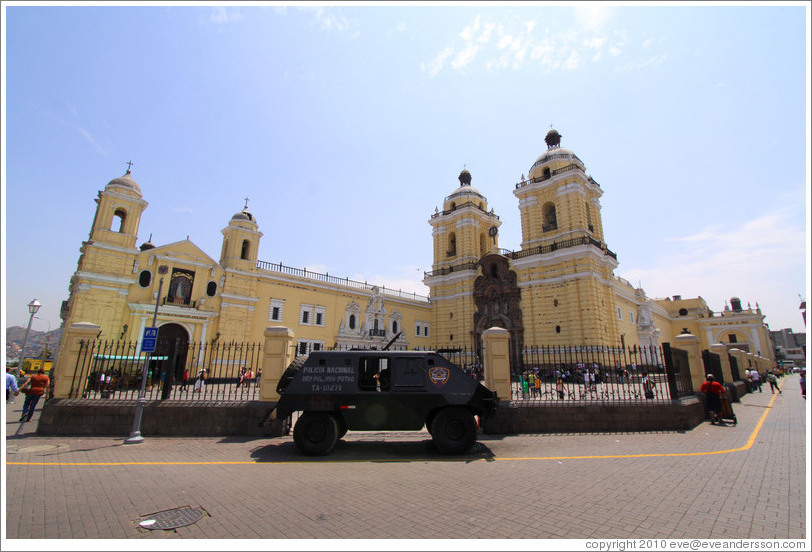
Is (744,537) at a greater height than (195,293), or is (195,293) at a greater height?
(195,293)

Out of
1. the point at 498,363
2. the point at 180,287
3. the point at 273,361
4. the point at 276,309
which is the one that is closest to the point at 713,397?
the point at 498,363

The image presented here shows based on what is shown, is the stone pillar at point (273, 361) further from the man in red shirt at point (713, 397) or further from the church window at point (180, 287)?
the church window at point (180, 287)

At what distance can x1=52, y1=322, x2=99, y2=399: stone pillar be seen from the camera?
971 centimetres

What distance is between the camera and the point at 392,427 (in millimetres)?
7551

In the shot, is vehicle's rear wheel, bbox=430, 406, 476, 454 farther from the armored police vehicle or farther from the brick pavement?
the brick pavement

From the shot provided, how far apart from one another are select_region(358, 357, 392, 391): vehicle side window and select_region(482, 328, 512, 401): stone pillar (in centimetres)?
326

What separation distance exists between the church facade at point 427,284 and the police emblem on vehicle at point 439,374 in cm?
1614

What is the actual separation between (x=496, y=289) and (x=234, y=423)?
26641mm

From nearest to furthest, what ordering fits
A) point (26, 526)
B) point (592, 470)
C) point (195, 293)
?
1. point (26, 526)
2. point (592, 470)
3. point (195, 293)

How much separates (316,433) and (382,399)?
5.11ft

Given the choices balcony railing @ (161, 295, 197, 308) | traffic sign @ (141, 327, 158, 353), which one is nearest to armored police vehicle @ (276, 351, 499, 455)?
traffic sign @ (141, 327, 158, 353)

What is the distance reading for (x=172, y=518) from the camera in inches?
175

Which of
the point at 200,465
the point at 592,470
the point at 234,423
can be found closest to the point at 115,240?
the point at 234,423

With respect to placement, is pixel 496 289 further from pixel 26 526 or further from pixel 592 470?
pixel 26 526
